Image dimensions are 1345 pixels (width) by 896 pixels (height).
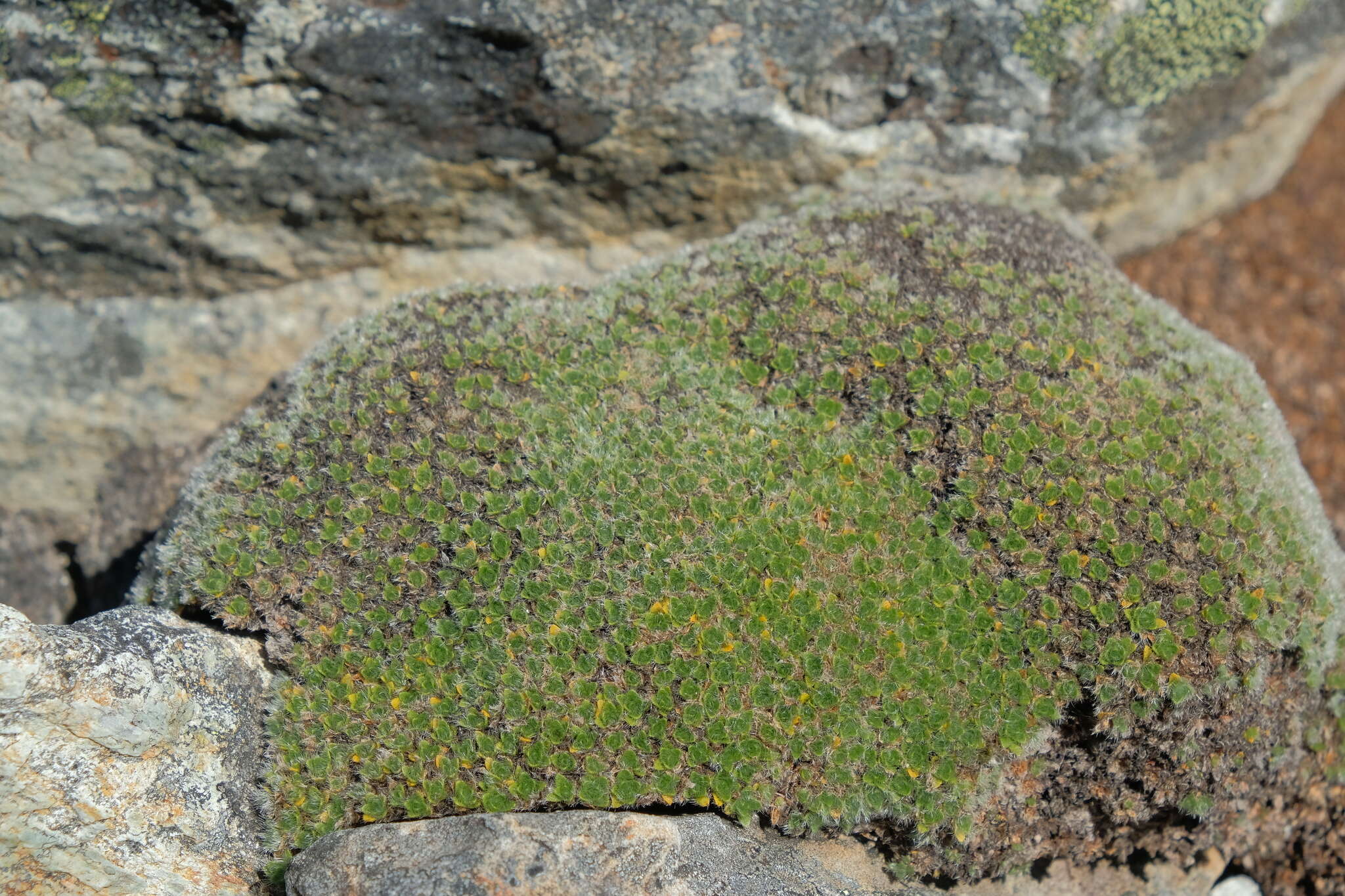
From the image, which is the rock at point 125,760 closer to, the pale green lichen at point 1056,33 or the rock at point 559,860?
the rock at point 559,860

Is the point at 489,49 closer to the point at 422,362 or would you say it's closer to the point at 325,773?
the point at 422,362

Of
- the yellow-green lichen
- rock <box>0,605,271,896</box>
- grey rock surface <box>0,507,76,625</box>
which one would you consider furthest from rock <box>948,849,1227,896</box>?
the yellow-green lichen

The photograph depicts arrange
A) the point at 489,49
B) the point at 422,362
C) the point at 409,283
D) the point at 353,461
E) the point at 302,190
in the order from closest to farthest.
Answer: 1. the point at 353,461
2. the point at 422,362
3. the point at 489,49
4. the point at 302,190
5. the point at 409,283

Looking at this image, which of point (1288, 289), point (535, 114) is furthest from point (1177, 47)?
point (535, 114)

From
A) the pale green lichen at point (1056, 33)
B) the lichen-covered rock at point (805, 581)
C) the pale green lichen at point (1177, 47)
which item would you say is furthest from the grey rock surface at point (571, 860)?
the pale green lichen at point (1177, 47)

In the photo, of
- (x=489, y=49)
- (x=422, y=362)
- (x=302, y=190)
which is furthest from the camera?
(x=302, y=190)

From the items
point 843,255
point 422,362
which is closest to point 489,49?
point 422,362
